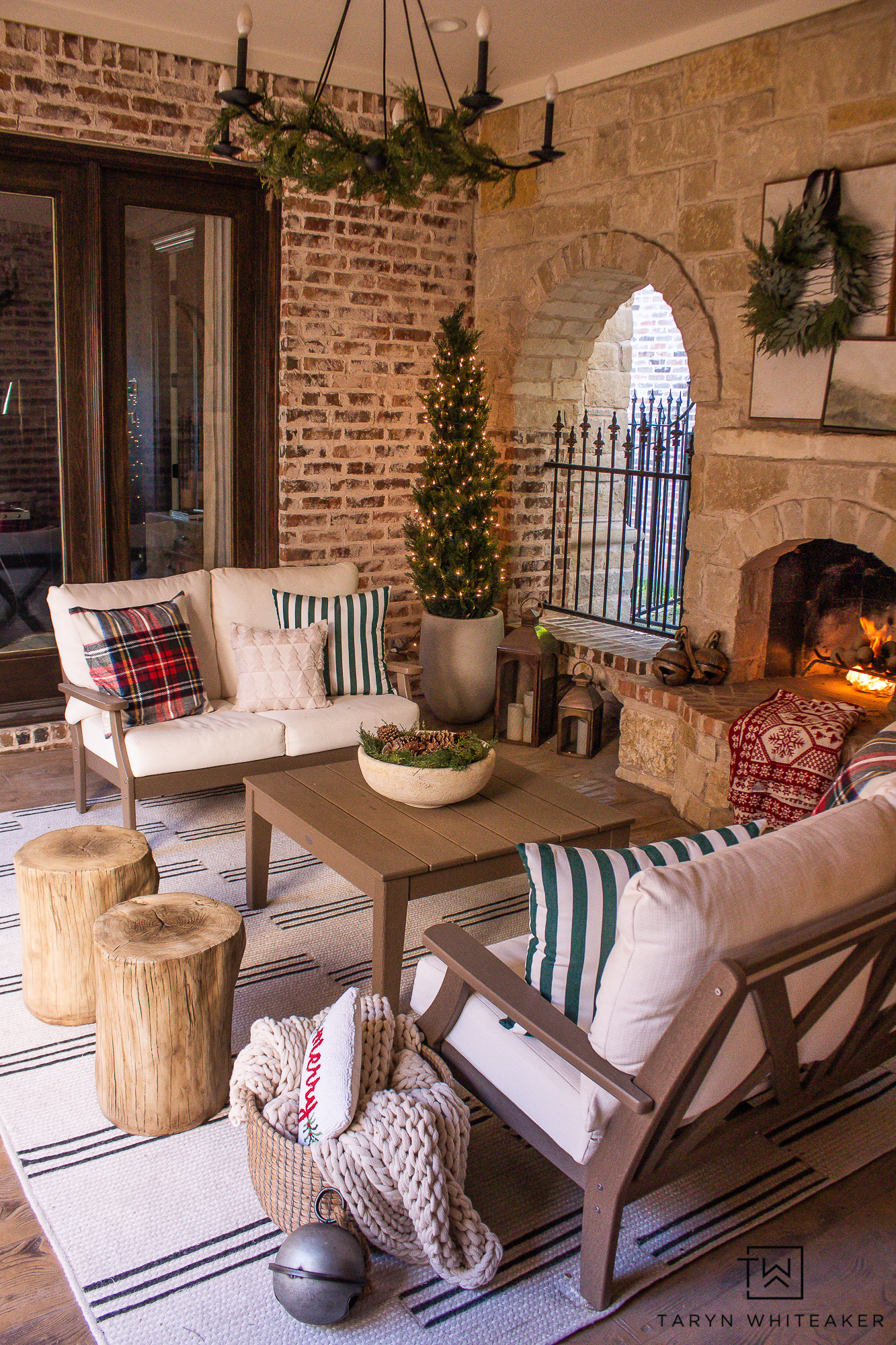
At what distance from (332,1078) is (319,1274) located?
0.33 meters

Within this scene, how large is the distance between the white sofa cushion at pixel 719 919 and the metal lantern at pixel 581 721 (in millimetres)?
3236

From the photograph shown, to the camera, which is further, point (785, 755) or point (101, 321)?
point (101, 321)

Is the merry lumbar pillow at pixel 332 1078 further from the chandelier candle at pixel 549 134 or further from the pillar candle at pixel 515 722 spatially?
the pillar candle at pixel 515 722

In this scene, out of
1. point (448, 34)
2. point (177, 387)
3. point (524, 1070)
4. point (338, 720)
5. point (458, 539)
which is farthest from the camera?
point (458, 539)

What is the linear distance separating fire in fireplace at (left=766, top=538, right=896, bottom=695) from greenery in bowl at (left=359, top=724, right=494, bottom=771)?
2.09 meters

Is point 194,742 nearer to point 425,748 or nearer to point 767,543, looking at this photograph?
point 425,748

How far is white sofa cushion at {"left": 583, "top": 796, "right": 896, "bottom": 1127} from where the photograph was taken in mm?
1826

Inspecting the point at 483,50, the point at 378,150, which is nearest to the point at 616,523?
the point at 378,150

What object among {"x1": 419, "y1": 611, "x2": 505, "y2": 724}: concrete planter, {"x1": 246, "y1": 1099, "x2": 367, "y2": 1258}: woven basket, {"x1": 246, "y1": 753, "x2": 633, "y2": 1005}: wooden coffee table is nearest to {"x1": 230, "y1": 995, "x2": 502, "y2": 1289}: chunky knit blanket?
{"x1": 246, "y1": 1099, "x2": 367, "y2": 1258}: woven basket

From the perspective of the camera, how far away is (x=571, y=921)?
7.12 ft

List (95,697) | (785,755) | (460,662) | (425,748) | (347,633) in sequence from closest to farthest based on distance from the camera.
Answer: (425,748) → (95,697) → (785,755) → (347,633) → (460,662)

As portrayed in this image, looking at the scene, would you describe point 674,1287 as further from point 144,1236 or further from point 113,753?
point 113,753

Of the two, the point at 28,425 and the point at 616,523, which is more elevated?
the point at 28,425

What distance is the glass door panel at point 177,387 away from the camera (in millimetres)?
5383
